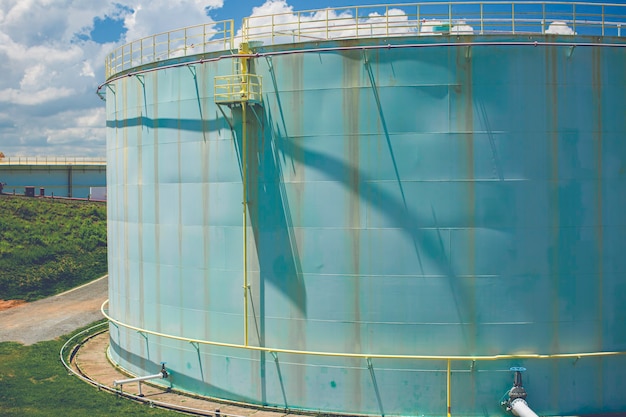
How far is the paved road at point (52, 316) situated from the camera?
29328mm

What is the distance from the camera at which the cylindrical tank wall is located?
55.5 ft

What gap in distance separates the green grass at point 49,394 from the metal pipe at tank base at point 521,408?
380 inches

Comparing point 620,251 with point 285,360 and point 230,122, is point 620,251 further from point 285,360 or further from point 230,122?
point 230,122

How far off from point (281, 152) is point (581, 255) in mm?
8990

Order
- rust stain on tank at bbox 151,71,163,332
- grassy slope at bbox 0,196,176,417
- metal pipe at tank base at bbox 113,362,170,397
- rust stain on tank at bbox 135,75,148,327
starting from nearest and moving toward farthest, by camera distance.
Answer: grassy slope at bbox 0,196,176,417
metal pipe at tank base at bbox 113,362,170,397
rust stain on tank at bbox 151,71,163,332
rust stain on tank at bbox 135,75,148,327

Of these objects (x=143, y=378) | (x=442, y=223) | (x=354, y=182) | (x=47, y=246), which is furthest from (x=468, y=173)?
(x=47, y=246)

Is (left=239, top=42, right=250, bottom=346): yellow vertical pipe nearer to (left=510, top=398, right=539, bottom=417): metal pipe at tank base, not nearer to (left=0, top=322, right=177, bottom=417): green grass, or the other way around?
(left=0, top=322, right=177, bottom=417): green grass

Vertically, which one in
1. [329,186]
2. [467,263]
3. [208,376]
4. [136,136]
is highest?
[136,136]

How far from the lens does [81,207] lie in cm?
5981

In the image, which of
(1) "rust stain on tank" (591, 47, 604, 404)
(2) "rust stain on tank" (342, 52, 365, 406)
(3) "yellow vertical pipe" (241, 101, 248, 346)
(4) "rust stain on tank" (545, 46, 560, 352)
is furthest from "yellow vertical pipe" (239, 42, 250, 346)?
(1) "rust stain on tank" (591, 47, 604, 404)

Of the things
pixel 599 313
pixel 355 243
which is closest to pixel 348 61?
pixel 355 243

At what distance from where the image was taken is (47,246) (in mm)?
46781

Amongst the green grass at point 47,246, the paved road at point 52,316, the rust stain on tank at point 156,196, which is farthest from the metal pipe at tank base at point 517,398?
the green grass at point 47,246

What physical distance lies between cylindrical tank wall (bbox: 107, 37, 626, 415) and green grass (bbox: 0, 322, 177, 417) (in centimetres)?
488
